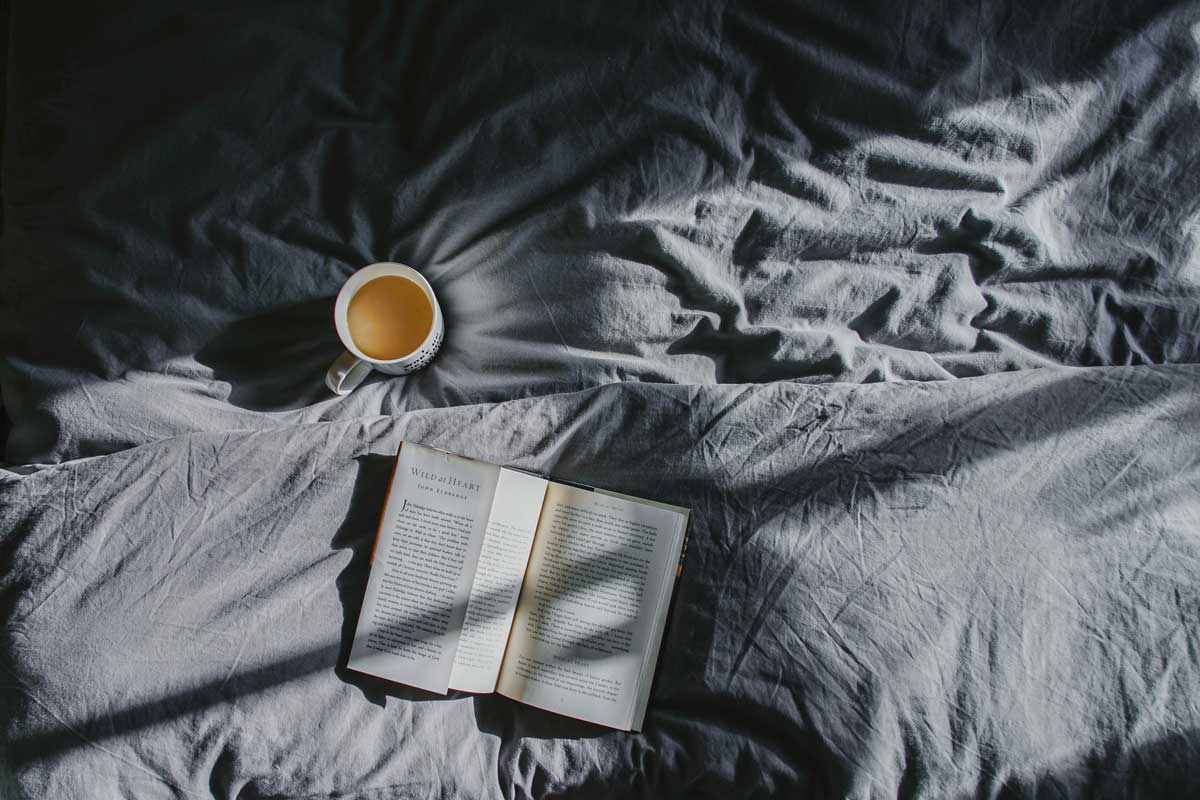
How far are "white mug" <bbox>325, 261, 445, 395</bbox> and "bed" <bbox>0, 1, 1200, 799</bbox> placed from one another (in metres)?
0.04

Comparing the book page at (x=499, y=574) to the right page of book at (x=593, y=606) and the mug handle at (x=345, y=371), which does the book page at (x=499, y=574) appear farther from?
the mug handle at (x=345, y=371)

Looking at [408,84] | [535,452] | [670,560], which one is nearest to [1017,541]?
[670,560]

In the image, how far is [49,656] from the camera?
2.15 ft

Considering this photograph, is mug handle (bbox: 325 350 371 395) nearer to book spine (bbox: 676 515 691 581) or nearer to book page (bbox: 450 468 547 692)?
book page (bbox: 450 468 547 692)

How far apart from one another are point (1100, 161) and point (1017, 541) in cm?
40

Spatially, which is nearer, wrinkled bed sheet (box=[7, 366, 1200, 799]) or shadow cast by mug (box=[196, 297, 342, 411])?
wrinkled bed sheet (box=[7, 366, 1200, 799])

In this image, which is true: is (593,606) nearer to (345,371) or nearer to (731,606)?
(731,606)

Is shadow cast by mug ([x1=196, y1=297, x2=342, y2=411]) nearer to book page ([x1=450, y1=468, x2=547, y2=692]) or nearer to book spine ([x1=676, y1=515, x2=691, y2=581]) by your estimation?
book page ([x1=450, y1=468, x2=547, y2=692])

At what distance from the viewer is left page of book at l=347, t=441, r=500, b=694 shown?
2.26 ft

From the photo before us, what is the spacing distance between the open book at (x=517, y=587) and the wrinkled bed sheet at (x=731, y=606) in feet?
0.07

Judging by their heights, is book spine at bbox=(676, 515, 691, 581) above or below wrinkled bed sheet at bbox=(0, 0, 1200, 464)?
below

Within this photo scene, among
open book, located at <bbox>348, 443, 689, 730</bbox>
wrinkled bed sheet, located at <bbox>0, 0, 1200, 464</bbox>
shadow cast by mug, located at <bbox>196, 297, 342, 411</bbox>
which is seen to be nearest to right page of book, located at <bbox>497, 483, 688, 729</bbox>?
open book, located at <bbox>348, 443, 689, 730</bbox>

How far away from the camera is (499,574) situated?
2.35ft

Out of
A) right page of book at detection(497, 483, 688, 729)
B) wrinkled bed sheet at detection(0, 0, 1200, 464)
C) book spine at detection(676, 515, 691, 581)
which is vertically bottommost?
right page of book at detection(497, 483, 688, 729)
